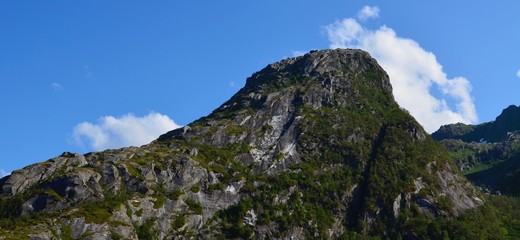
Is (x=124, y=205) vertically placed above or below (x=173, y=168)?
below

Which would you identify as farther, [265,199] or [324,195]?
[324,195]

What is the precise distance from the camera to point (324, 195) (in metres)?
196

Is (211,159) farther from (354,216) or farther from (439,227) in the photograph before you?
(439,227)

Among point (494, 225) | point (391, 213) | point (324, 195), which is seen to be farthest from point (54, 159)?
point (494, 225)

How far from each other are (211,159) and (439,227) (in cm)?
8873

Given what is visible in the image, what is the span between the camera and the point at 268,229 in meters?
174

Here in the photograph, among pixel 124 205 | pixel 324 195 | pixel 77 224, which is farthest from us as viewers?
pixel 324 195

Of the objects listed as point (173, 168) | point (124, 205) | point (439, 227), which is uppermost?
point (173, 168)

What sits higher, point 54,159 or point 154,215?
point 54,159

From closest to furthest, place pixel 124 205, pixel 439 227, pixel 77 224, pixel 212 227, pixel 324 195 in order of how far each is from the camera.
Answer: pixel 77 224 → pixel 124 205 → pixel 212 227 → pixel 439 227 → pixel 324 195

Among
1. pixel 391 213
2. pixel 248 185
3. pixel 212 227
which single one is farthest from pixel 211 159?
pixel 391 213

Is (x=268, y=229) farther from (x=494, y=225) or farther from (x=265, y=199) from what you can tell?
(x=494, y=225)

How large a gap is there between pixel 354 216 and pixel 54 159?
112 m

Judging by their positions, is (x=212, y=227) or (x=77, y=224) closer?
(x=77, y=224)
